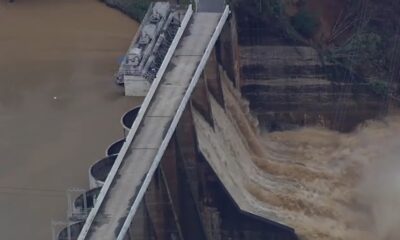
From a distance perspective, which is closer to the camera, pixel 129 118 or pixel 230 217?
pixel 230 217

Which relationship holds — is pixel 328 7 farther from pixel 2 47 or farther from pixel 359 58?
pixel 2 47

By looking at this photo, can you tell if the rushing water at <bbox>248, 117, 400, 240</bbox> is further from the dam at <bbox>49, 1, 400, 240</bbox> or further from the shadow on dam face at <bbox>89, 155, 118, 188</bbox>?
the shadow on dam face at <bbox>89, 155, 118, 188</bbox>

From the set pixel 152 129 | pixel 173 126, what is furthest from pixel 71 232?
pixel 173 126

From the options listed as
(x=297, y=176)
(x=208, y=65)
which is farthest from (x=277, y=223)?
(x=208, y=65)

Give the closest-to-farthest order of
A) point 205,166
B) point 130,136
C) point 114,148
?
1. point 130,136
2. point 205,166
3. point 114,148

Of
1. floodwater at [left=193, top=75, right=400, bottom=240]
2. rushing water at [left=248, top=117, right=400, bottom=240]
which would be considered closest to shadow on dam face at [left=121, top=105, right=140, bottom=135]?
floodwater at [left=193, top=75, right=400, bottom=240]

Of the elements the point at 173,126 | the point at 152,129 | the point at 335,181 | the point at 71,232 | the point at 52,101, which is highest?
the point at 173,126

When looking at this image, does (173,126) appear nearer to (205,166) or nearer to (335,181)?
(205,166)

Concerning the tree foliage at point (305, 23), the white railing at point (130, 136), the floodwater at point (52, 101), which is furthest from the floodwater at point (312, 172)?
the floodwater at point (52, 101)
